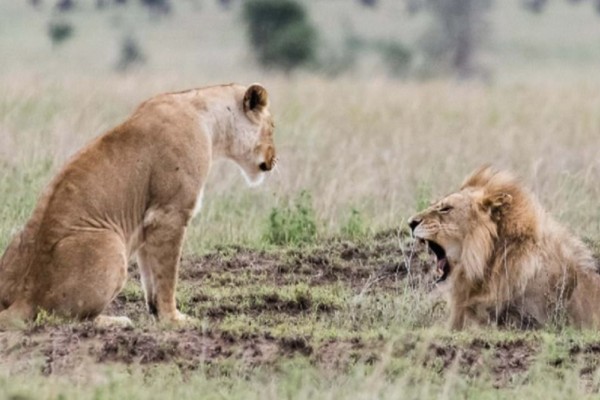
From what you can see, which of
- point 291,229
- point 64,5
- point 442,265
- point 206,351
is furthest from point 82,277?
point 64,5

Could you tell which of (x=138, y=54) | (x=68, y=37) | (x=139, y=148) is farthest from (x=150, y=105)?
(x=68, y=37)

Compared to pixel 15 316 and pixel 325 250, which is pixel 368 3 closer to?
pixel 325 250

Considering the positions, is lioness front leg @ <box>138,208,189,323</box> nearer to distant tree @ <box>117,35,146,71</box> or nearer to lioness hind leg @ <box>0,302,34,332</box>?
lioness hind leg @ <box>0,302,34,332</box>

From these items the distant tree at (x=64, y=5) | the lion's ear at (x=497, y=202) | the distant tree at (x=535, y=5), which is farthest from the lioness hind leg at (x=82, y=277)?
the distant tree at (x=535, y=5)

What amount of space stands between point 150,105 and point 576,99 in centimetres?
999

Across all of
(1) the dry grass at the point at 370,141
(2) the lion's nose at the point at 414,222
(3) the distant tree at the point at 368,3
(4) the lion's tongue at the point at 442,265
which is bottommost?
(3) the distant tree at the point at 368,3

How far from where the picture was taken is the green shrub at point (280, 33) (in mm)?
27844

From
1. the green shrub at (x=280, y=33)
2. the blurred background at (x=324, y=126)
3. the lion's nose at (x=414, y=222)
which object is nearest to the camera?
the lion's nose at (x=414, y=222)

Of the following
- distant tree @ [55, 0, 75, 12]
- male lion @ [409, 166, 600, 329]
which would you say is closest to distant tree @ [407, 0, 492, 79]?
distant tree @ [55, 0, 75, 12]

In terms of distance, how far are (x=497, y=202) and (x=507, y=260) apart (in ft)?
0.84

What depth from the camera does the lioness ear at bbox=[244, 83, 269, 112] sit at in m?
7.23

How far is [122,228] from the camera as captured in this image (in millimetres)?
6645

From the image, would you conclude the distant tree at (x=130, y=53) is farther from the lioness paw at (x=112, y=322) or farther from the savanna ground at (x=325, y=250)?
the lioness paw at (x=112, y=322)

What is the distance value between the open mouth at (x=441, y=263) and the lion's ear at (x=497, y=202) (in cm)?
28
